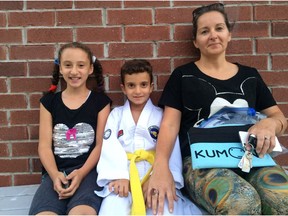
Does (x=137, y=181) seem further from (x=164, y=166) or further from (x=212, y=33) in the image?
(x=212, y=33)

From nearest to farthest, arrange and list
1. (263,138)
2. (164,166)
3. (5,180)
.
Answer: (263,138), (164,166), (5,180)

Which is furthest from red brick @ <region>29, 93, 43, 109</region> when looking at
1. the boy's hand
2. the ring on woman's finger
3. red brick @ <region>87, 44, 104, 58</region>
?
the ring on woman's finger

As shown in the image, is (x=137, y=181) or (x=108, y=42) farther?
(x=108, y=42)

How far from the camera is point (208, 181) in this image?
1.94 meters

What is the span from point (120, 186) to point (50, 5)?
4.76ft

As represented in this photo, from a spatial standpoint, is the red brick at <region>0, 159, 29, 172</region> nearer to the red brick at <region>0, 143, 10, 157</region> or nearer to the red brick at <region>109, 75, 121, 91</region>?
the red brick at <region>0, 143, 10, 157</region>

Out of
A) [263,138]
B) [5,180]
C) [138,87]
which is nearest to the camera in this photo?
[263,138]

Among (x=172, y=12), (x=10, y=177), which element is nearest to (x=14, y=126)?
(x=10, y=177)

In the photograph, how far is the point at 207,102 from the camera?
234 cm

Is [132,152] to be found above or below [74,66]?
below

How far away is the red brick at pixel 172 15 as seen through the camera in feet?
8.59

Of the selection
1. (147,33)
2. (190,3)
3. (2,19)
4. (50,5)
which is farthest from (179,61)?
(2,19)

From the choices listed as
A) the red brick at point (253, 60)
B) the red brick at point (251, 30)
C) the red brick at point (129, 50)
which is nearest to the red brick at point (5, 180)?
the red brick at point (129, 50)

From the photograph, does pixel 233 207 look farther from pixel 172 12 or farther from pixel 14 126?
pixel 14 126
